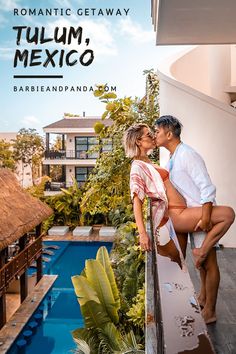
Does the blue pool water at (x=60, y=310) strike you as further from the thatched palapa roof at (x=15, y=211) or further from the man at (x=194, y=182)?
the man at (x=194, y=182)

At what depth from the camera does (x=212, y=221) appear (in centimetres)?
276

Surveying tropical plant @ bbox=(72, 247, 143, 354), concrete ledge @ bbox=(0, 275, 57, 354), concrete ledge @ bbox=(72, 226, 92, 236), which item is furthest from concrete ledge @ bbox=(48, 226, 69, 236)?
tropical plant @ bbox=(72, 247, 143, 354)

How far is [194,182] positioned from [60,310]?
8996mm

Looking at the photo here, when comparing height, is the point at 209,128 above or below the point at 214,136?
above

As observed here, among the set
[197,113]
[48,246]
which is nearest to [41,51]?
[48,246]

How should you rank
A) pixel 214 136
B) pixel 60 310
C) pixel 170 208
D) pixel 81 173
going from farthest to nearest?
pixel 81 173 → pixel 60 310 → pixel 214 136 → pixel 170 208

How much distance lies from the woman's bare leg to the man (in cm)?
5

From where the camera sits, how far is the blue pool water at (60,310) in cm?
880

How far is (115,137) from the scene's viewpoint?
345 inches

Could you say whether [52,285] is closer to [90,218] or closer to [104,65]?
[90,218]

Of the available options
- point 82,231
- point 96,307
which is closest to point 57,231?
point 82,231

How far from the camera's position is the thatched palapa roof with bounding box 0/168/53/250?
983 cm

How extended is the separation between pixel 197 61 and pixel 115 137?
2.27 metres

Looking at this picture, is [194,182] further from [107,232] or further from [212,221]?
[107,232]
